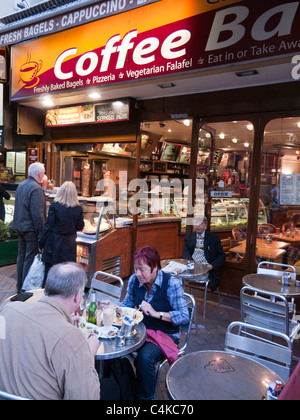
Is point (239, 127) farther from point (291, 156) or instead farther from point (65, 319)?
point (65, 319)

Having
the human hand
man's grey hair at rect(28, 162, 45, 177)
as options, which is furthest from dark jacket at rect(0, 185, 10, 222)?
the human hand

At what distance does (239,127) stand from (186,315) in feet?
12.9

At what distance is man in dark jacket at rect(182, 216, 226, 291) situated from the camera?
5.34 meters

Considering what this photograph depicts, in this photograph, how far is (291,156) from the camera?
17.8 ft

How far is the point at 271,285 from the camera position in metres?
4.14

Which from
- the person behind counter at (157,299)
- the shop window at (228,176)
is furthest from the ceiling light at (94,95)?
the person behind counter at (157,299)

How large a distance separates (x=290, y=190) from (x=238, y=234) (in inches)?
45.9

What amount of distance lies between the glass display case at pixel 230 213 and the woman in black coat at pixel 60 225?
8.53 feet

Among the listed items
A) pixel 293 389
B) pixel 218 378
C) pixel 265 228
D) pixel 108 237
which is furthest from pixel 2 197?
pixel 293 389

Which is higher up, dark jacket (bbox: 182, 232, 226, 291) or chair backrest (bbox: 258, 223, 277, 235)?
chair backrest (bbox: 258, 223, 277, 235)

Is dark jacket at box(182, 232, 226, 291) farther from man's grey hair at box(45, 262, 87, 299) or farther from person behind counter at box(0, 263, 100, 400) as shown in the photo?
person behind counter at box(0, 263, 100, 400)

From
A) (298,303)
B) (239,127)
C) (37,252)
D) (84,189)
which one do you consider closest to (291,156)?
(239,127)

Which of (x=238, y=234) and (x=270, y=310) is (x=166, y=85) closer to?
(x=238, y=234)

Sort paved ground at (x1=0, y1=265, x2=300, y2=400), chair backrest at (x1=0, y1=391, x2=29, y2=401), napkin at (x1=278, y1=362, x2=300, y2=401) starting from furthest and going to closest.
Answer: paved ground at (x1=0, y1=265, x2=300, y2=400), chair backrest at (x1=0, y1=391, x2=29, y2=401), napkin at (x1=278, y1=362, x2=300, y2=401)
